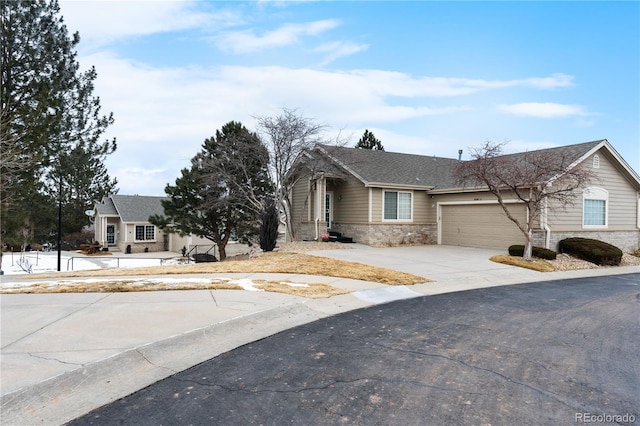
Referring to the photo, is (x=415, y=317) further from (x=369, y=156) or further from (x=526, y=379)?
(x=369, y=156)

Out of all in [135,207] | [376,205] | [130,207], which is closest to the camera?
[376,205]

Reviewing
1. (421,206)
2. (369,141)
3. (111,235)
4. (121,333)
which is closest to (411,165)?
(421,206)

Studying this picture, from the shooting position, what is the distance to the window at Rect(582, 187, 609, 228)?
19125 mm

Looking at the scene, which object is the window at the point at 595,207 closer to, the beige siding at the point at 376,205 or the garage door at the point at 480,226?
the garage door at the point at 480,226

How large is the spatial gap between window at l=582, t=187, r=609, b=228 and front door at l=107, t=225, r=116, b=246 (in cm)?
3567

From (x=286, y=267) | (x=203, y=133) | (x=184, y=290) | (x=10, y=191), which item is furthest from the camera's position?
(x=203, y=133)

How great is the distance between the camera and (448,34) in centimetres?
1434

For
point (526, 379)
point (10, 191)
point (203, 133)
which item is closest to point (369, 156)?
point (203, 133)

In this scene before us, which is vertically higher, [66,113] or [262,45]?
[262,45]

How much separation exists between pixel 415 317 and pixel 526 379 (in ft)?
9.39

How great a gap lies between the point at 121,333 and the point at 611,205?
22663 millimetres

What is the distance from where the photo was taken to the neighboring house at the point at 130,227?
34812 mm

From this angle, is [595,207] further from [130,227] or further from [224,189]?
[130,227]

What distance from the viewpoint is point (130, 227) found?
3503 centimetres
